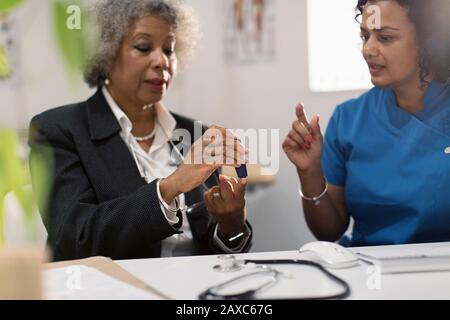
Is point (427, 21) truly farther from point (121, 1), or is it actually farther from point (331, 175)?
point (121, 1)

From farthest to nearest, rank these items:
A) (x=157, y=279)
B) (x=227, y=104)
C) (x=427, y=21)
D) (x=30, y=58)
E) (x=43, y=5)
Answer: (x=227, y=104) → (x=427, y=21) → (x=157, y=279) → (x=30, y=58) → (x=43, y=5)

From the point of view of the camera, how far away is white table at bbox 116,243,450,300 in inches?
24.5

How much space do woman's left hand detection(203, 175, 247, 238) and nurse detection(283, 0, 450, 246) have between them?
6.2 inches

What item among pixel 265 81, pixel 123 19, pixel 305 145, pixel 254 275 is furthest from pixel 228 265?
pixel 265 81

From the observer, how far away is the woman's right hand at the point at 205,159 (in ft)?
2.86

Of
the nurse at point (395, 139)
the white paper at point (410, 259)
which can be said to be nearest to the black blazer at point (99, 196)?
the nurse at point (395, 139)

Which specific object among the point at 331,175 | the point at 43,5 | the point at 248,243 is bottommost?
the point at 248,243

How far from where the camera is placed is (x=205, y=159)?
893mm

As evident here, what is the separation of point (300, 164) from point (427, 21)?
0.39 m

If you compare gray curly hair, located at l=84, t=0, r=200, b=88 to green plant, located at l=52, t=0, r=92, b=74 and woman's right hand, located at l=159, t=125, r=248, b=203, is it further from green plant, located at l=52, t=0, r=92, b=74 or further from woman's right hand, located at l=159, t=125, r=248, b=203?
green plant, located at l=52, t=0, r=92, b=74

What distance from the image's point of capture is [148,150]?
115 centimetres

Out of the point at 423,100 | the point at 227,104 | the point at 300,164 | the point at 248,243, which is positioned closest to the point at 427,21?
the point at 423,100

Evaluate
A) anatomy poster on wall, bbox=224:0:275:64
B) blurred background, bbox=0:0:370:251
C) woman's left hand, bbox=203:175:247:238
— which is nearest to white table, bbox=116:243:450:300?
woman's left hand, bbox=203:175:247:238

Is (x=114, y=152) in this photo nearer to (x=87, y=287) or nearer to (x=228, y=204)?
(x=228, y=204)
